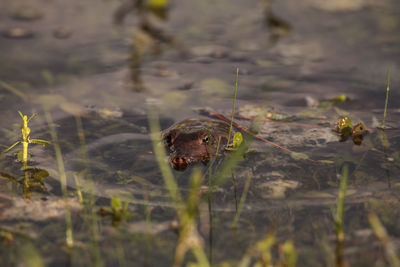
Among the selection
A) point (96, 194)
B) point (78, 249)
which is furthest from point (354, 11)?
point (78, 249)

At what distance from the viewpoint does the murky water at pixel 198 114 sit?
238 cm

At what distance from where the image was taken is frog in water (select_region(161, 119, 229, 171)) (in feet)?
10.3

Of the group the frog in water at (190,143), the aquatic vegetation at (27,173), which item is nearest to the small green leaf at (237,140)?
the frog in water at (190,143)

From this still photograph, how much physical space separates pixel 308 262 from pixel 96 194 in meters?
1.35

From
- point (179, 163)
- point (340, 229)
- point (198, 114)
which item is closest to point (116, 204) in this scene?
point (179, 163)

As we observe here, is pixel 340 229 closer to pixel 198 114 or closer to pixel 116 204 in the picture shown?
pixel 116 204

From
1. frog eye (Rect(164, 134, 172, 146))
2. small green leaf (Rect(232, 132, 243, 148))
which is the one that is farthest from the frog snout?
small green leaf (Rect(232, 132, 243, 148))

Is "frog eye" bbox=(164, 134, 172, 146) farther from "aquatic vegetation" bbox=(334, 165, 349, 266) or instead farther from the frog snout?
"aquatic vegetation" bbox=(334, 165, 349, 266)

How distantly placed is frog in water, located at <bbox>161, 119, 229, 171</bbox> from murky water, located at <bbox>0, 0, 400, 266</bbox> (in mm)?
147

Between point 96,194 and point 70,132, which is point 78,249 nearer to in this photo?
point 96,194

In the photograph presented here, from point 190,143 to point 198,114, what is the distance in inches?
30.2

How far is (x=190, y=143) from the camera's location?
10.6ft

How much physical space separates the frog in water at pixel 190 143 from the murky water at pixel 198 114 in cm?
15

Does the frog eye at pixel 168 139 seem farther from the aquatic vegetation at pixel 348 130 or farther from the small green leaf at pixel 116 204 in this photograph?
the aquatic vegetation at pixel 348 130
